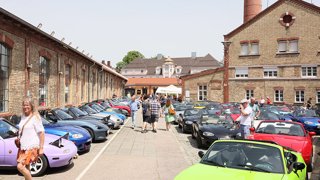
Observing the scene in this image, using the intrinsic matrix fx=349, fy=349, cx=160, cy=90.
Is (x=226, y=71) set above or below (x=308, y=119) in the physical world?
above

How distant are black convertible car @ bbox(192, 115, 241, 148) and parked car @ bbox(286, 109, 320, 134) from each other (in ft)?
21.3

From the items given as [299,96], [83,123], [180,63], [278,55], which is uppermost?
[180,63]

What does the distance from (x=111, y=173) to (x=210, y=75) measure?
4011cm

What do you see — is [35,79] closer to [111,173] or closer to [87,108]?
[87,108]

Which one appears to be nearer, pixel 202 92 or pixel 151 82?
pixel 202 92

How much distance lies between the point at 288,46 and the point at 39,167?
39.6 metres

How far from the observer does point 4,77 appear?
15633 mm

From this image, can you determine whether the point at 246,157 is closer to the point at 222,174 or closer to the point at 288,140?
the point at 222,174

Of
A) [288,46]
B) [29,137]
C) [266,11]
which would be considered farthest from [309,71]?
[29,137]

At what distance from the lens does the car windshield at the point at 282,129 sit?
1062 centimetres

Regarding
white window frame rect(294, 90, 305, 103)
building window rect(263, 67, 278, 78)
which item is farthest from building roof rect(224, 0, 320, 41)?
→ white window frame rect(294, 90, 305, 103)

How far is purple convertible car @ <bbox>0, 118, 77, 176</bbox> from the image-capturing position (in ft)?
26.7

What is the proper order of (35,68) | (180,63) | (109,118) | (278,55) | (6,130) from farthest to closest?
(180,63) → (278,55) → (35,68) → (109,118) → (6,130)

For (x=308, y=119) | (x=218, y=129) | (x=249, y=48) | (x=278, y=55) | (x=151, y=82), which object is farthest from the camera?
(x=151, y=82)
